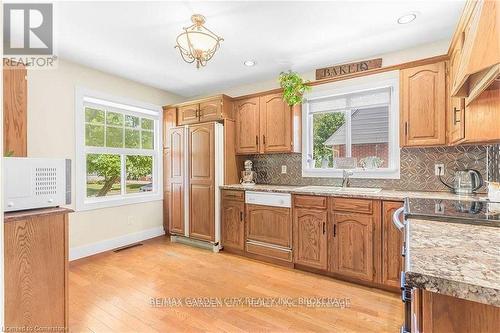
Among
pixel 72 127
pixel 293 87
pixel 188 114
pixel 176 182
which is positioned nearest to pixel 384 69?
pixel 293 87

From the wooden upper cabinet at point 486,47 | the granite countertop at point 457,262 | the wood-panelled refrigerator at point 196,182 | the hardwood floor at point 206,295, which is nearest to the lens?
the granite countertop at point 457,262

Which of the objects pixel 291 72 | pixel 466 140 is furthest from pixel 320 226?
pixel 291 72

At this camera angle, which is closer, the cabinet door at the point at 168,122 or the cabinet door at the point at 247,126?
the cabinet door at the point at 247,126

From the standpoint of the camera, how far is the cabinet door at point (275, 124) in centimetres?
327

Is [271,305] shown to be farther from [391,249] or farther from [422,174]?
[422,174]

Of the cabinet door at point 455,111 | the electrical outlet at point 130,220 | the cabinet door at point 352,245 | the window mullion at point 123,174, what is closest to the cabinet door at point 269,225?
the cabinet door at point 352,245

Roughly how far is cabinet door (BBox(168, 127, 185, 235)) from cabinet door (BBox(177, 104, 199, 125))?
0.55ft

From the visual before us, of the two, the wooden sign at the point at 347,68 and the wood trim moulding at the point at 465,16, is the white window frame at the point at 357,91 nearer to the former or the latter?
the wooden sign at the point at 347,68

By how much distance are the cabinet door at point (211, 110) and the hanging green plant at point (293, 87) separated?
98 cm

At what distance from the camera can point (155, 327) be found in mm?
1839

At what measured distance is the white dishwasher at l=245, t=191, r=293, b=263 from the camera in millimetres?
2922

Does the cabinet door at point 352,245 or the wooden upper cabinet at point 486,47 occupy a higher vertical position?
the wooden upper cabinet at point 486,47

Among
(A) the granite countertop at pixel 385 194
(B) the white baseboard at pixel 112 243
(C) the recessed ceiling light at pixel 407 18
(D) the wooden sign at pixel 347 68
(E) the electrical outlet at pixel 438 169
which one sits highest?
(C) the recessed ceiling light at pixel 407 18

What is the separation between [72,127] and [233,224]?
2405 mm
